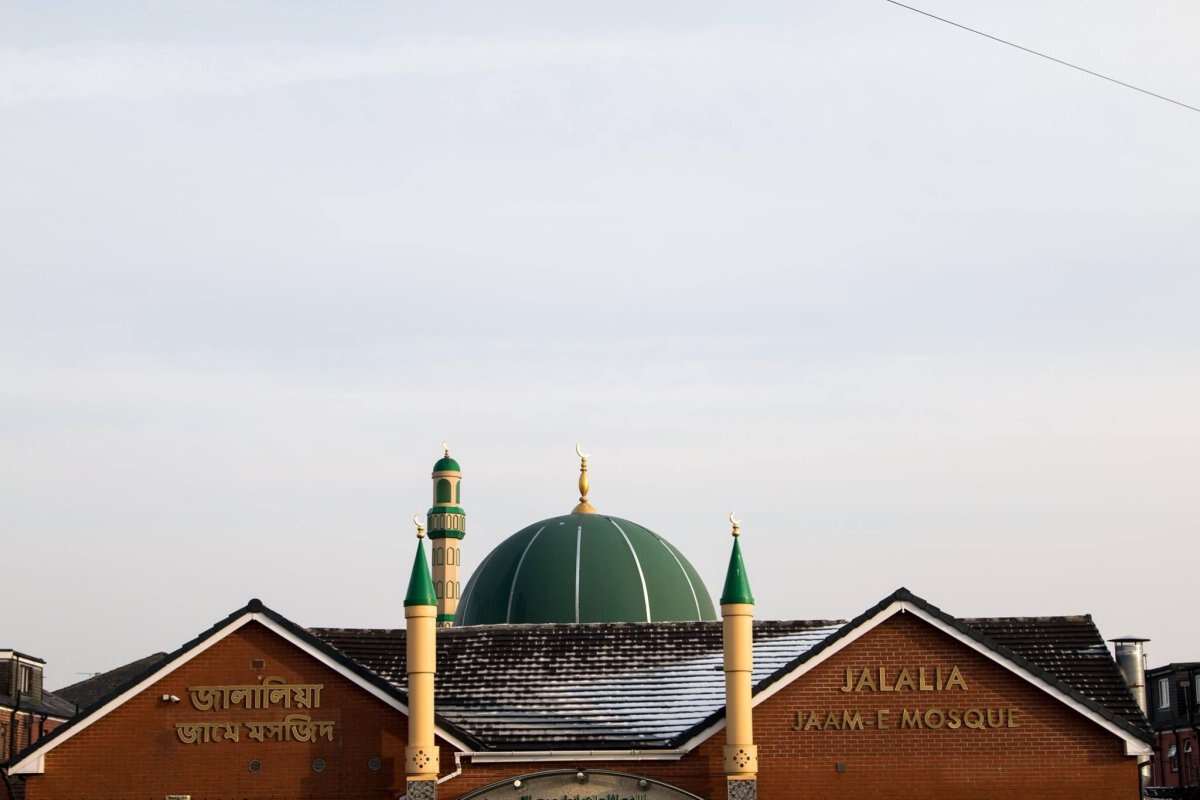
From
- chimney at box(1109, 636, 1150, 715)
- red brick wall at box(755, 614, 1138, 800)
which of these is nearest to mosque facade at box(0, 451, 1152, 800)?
red brick wall at box(755, 614, 1138, 800)

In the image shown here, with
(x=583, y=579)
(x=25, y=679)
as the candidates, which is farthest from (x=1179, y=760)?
(x=25, y=679)

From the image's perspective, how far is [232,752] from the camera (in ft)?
111

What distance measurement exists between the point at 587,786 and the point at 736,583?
15.7ft

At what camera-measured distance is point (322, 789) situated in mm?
33625

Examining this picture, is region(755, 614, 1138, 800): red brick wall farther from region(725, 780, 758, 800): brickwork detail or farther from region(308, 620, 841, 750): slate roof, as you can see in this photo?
region(308, 620, 841, 750): slate roof

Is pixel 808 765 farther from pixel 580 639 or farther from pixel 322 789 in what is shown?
pixel 322 789

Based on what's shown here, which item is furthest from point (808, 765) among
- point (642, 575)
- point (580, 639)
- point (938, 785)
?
point (642, 575)

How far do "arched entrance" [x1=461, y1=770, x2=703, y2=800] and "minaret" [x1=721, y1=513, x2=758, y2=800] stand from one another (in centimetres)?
120

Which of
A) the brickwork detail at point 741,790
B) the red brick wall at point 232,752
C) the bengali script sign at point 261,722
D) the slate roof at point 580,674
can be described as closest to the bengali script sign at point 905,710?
the slate roof at point 580,674

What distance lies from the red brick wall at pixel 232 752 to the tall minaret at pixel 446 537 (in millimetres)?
28274

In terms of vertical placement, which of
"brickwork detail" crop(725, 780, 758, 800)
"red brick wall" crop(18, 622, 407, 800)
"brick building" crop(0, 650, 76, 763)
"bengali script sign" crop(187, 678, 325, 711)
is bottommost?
"brickwork detail" crop(725, 780, 758, 800)

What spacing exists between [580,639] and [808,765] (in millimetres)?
6502

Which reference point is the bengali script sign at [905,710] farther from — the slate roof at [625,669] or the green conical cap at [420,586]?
the green conical cap at [420,586]

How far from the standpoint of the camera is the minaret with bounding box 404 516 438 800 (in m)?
32.5
